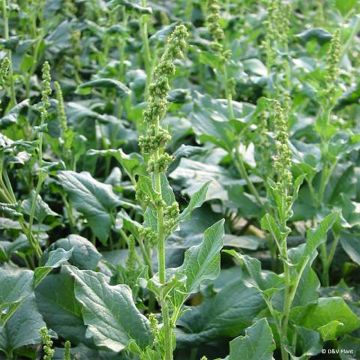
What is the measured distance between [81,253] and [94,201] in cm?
30

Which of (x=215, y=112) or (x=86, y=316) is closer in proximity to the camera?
(x=86, y=316)

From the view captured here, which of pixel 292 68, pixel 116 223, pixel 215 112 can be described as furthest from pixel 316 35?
pixel 116 223

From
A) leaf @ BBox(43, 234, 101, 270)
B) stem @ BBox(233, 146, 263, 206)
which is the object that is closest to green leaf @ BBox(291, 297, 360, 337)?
leaf @ BBox(43, 234, 101, 270)

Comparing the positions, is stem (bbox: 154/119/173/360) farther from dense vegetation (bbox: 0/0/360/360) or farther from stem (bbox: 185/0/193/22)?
stem (bbox: 185/0/193/22)

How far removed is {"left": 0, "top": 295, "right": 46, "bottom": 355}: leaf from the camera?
246cm

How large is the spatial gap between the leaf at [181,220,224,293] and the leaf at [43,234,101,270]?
0.55 metres

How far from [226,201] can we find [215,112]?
0.43 meters

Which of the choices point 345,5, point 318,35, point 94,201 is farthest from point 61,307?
point 345,5

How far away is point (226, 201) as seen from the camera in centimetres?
Result: 348

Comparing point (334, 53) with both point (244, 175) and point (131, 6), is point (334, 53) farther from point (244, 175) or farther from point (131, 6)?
point (131, 6)

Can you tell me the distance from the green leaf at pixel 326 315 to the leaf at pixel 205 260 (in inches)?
21.2

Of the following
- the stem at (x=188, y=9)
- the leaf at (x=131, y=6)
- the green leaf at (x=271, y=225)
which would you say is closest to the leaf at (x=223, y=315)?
the green leaf at (x=271, y=225)

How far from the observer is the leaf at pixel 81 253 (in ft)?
8.89

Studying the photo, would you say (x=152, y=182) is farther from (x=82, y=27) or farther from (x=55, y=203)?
(x=82, y=27)
